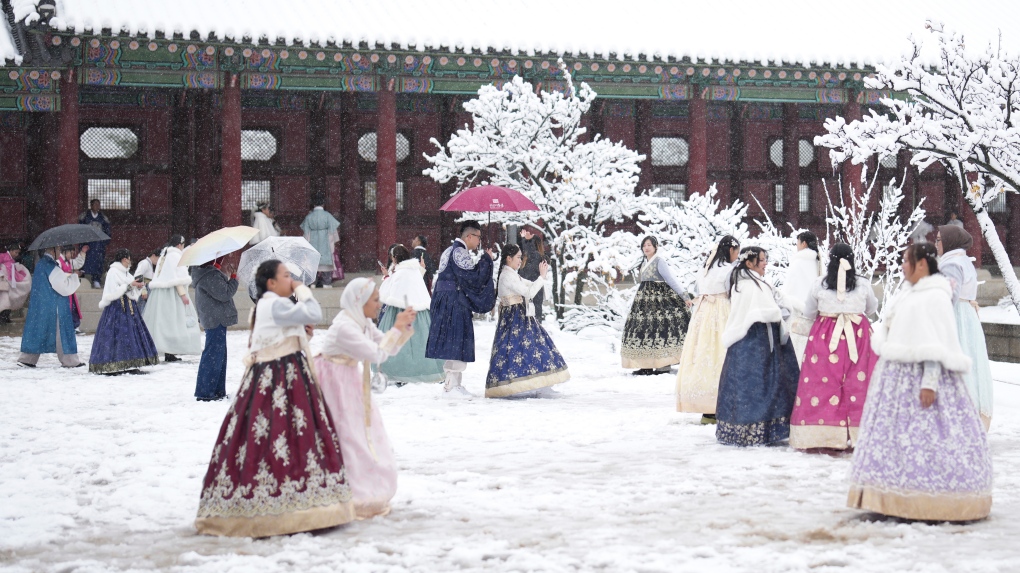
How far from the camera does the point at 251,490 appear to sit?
196 inches

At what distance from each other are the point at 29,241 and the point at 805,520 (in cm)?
1465

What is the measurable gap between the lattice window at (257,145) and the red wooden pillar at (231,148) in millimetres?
1668

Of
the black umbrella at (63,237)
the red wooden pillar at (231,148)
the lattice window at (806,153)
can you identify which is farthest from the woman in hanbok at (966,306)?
the lattice window at (806,153)

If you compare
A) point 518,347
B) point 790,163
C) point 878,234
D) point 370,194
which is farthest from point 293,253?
point 790,163

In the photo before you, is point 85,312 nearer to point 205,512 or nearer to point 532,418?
point 532,418

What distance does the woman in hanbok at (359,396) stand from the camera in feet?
17.6

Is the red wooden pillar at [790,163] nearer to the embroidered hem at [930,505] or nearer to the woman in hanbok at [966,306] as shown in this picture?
the woman in hanbok at [966,306]

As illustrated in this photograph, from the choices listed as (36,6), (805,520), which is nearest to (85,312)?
(36,6)

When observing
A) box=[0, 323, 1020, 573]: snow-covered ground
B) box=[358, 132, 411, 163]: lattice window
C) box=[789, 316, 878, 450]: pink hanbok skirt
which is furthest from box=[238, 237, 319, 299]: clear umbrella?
box=[358, 132, 411, 163]: lattice window

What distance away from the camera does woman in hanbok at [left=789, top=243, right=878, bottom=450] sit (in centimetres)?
690

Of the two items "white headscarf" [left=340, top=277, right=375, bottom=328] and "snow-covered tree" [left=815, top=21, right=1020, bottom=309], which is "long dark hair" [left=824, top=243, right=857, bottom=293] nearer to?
"snow-covered tree" [left=815, top=21, right=1020, bottom=309]

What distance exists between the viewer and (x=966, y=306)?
296 inches

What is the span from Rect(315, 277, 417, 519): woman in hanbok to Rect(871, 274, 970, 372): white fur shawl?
2356mm

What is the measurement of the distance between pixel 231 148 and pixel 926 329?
12.4 m
